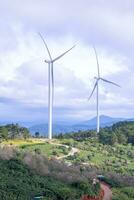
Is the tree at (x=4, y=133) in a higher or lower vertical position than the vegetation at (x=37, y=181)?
higher

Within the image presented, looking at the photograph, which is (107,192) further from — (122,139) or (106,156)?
(122,139)

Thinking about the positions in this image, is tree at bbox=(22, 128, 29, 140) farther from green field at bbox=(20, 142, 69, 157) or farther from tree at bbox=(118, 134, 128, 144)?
tree at bbox=(118, 134, 128, 144)

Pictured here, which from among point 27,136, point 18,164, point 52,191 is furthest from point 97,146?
point 52,191

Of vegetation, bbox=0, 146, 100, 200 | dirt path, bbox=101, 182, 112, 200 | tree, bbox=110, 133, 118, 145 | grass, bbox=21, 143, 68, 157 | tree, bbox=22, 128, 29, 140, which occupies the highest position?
tree, bbox=22, 128, 29, 140

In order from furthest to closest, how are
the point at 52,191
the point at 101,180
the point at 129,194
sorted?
1. the point at 101,180
2. the point at 129,194
3. the point at 52,191

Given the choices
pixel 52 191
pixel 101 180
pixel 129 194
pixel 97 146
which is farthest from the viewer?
pixel 97 146

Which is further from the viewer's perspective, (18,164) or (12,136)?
(12,136)

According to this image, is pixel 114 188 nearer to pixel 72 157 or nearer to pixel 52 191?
pixel 52 191

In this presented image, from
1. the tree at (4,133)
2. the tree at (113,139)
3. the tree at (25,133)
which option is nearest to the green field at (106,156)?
the tree at (113,139)

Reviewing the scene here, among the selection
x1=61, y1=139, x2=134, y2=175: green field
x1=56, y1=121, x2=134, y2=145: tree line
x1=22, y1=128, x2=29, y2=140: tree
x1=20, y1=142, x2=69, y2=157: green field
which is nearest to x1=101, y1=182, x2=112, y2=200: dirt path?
x1=61, y1=139, x2=134, y2=175: green field

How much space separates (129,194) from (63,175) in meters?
6.23

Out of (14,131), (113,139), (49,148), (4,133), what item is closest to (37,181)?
(49,148)

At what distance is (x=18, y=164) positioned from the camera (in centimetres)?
5119

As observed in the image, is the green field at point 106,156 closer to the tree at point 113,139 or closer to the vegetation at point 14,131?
the tree at point 113,139
